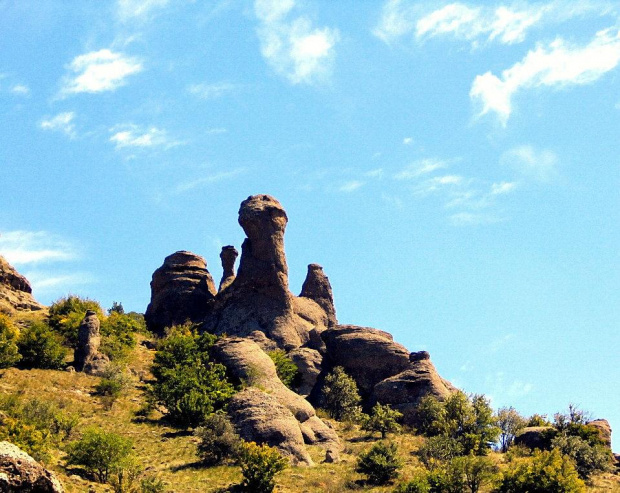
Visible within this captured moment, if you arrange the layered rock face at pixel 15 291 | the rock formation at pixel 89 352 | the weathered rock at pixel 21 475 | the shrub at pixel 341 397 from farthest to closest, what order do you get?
the layered rock face at pixel 15 291, the shrub at pixel 341 397, the rock formation at pixel 89 352, the weathered rock at pixel 21 475

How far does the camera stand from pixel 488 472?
4022 cm

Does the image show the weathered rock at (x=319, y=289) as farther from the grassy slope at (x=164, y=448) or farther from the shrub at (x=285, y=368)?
the grassy slope at (x=164, y=448)

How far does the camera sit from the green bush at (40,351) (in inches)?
2223

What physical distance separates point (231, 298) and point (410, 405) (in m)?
26.1

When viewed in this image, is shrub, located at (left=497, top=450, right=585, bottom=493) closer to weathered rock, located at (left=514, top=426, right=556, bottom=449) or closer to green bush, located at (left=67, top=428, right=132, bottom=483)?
weathered rock, located at (left=514, top=426, right=556, bottom=449)

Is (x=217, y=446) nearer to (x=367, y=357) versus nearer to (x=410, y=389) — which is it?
(x=410, y=389)

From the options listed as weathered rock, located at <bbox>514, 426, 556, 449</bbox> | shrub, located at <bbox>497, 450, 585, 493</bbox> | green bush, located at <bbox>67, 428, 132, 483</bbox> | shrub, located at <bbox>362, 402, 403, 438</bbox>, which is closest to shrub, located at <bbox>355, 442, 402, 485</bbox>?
shrub, located at <bbox>497, 450, 585, 493</bbox>

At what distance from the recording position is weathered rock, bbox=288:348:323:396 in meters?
70.1

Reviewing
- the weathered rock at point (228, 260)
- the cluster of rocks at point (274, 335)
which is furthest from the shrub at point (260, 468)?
the weathered rock at point (228, 260)

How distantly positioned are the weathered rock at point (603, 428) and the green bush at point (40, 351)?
4168 cm

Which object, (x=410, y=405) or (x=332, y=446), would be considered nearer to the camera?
(x=332, y=446)

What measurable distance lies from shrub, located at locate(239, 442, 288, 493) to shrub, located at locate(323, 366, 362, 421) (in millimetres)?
23756

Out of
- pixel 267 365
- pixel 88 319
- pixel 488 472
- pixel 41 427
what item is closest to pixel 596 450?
pixel 488 472

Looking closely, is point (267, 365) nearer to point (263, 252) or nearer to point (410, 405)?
point (410, 405)
